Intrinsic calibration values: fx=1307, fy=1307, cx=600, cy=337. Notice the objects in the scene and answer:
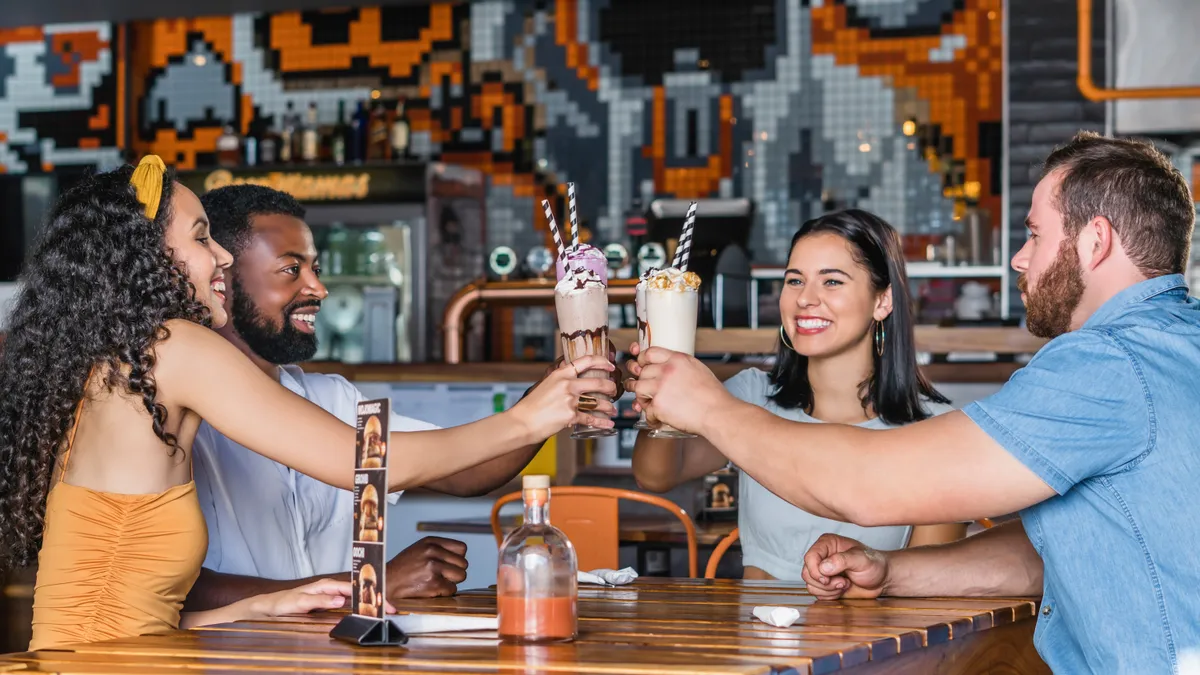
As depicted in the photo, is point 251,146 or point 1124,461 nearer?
point 1124,461

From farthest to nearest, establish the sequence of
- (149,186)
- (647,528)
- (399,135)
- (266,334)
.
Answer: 1. (399,135)
2. (647,528)
3. (266,334)
4. (149,186)

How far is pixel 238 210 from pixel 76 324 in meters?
0.80

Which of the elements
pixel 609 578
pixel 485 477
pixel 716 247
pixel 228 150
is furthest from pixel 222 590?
pixel 228 150

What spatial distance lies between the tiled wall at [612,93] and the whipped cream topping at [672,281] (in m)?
5.10

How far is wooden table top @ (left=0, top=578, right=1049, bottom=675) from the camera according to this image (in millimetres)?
1396

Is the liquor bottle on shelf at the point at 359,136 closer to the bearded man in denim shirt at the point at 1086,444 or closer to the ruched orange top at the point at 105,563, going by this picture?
the ruched orange top at the point at 105,563

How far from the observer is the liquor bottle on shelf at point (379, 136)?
739 cm

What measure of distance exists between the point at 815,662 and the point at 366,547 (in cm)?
54

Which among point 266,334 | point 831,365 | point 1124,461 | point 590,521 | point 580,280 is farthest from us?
point 590,521

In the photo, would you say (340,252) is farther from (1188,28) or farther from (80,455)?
(80,455)

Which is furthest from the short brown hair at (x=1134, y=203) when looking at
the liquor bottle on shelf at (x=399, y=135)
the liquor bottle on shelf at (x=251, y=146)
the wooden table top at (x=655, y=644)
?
the liquor bottle on shelf at (x=251, y=146)

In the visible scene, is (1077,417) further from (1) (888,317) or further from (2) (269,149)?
(2) (269,149)

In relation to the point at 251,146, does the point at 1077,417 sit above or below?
below

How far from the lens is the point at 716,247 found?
587 cm
